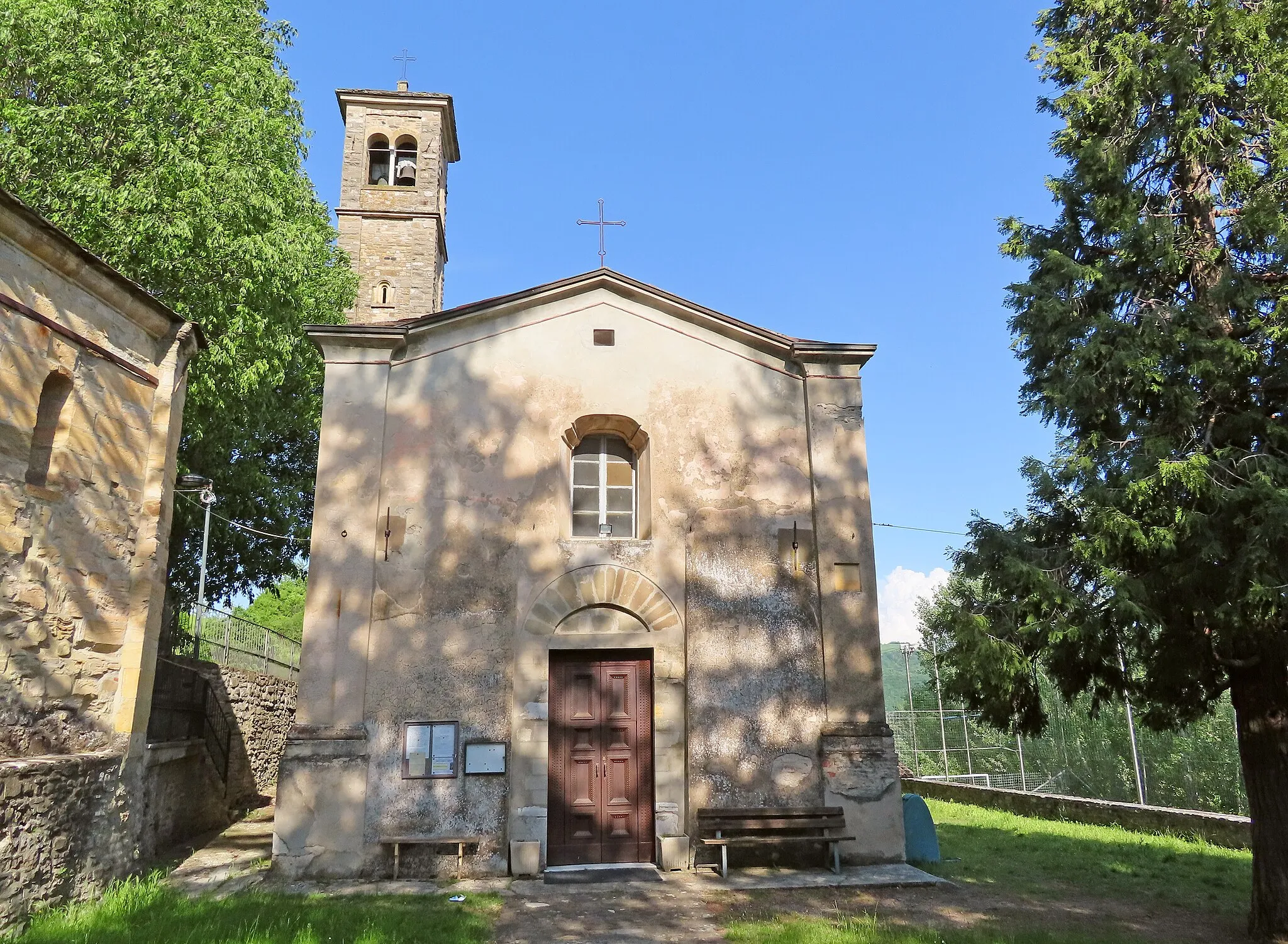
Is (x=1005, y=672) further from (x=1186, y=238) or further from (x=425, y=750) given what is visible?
(x=425, y=750)

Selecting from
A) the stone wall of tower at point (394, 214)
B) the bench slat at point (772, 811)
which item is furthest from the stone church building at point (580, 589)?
the stone wall of tower at point (394, 214)

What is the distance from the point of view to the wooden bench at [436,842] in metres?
9.34

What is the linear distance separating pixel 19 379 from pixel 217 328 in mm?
6890

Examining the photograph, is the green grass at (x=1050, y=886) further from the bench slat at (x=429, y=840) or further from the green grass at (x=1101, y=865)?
the bench slat at (x=429, y=840)

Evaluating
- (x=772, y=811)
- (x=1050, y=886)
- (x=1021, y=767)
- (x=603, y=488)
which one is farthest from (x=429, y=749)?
(x=1021, y=767)

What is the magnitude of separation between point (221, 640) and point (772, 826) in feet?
36.8

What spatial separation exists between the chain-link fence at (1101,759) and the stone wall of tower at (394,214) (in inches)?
715

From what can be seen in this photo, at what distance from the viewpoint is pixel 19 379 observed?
711 centimetres

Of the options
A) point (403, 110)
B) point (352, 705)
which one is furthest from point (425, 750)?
point (403, 110)

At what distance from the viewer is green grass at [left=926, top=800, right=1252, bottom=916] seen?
30.0 feet

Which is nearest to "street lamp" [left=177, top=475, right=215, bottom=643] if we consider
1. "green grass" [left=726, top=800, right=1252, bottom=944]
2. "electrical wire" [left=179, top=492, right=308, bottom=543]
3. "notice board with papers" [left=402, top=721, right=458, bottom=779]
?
"electrical wire" [left=179, top=492, right=308, bottom=543]

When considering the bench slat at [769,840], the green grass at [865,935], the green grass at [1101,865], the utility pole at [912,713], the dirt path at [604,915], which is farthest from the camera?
the utility pole at [912,713]

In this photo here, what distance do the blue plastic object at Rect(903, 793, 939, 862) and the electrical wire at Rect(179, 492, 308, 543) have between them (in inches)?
524

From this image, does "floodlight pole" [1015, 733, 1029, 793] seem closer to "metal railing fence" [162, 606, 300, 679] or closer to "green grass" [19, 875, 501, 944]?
"green grass" [19, 875, 501, 944]
